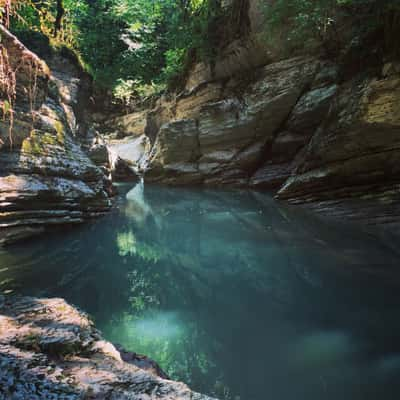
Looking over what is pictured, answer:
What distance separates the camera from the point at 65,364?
135 centimetres

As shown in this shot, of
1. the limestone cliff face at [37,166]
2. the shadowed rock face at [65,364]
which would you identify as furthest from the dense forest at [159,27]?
the shadowed rock face at [65,364]

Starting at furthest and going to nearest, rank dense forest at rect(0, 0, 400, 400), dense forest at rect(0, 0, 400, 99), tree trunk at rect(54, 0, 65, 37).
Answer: tree trunk at rect(54, 0, 65, 37)
dense forest at rect(0, 0, 400, 99)
dense forest at rect(0, 0, 400, 400)

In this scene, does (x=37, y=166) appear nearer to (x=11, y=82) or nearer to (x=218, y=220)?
(x=11, y=82)

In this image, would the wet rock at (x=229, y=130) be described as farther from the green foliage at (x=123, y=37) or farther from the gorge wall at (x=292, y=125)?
the green foliage at (x=123, y=37)

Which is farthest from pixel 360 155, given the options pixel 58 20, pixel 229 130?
pixel 58 20

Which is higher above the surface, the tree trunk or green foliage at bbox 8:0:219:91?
green foliage at bbox 8:0:219:91

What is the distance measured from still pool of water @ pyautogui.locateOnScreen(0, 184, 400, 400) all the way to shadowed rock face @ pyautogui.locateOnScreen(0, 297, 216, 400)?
472 millimetres

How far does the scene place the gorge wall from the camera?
5059 millimetres

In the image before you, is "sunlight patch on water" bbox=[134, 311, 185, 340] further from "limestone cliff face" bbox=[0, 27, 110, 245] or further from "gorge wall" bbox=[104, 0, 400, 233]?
"gorge wall" bbox=[104, 0, 400, 233]

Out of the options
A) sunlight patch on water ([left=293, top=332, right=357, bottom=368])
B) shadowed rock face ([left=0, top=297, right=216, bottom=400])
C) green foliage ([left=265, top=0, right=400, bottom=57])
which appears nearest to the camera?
shadowed rock face ([left=0, top=297, right=216, bottom=400])

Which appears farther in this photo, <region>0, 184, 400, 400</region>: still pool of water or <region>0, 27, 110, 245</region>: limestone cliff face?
<region>0, 27, 110, 245</region>: limestone cliff face

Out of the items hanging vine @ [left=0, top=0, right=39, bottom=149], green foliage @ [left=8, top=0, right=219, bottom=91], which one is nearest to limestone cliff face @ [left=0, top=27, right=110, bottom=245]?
hanging vine @ [left=0, top=0, right=39, bottom=149]

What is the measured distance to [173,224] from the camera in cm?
566

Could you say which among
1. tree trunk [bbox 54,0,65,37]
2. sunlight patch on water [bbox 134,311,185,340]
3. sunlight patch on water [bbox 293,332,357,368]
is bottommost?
sunlight patch on water [bbox 134,311,185,340]
